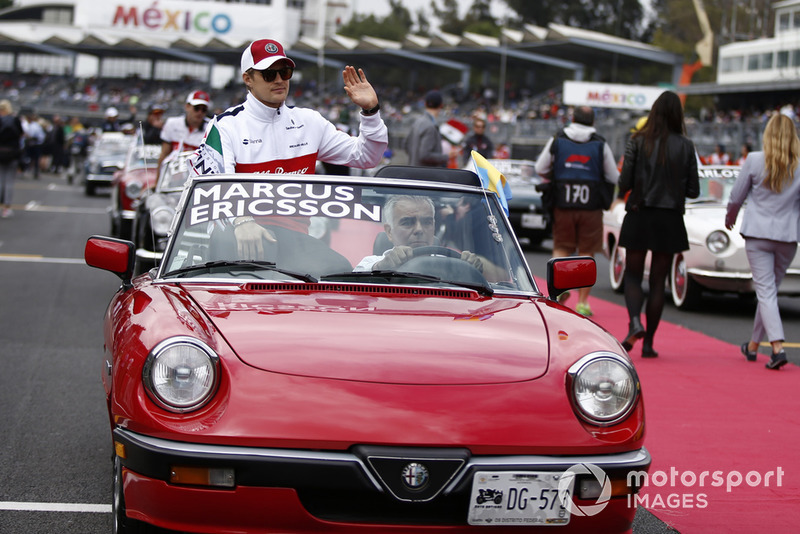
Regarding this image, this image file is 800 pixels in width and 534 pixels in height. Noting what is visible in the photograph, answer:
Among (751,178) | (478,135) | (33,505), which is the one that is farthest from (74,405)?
(478,135)

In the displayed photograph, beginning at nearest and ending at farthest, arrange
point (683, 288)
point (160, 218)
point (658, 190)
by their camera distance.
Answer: point (658, 190) → point (160, 218) → point (683, 288)

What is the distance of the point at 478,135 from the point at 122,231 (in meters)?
5.89

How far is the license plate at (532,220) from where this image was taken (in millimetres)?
18422

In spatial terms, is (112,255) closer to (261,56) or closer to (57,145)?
(261,56)

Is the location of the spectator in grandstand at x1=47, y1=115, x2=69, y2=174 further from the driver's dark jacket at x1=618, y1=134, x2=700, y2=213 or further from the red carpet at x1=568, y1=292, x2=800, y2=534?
the red carpet at x1=568, y1=292, x2=800, y2=534

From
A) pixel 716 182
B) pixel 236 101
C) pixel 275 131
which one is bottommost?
pixel 275 131

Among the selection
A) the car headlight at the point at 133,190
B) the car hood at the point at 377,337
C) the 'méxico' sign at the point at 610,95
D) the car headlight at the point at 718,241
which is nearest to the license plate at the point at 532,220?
the car headlight at the point at 133,190

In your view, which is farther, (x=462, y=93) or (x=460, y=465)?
(x=462, y=93)

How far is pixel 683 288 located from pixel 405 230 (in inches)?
298

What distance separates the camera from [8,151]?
759 inches

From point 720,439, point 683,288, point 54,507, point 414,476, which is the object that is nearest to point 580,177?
point 683,288

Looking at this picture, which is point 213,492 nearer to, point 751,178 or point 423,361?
point 423,361

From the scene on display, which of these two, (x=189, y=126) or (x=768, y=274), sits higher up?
(x=189, y=126)

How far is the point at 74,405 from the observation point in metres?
6.37
